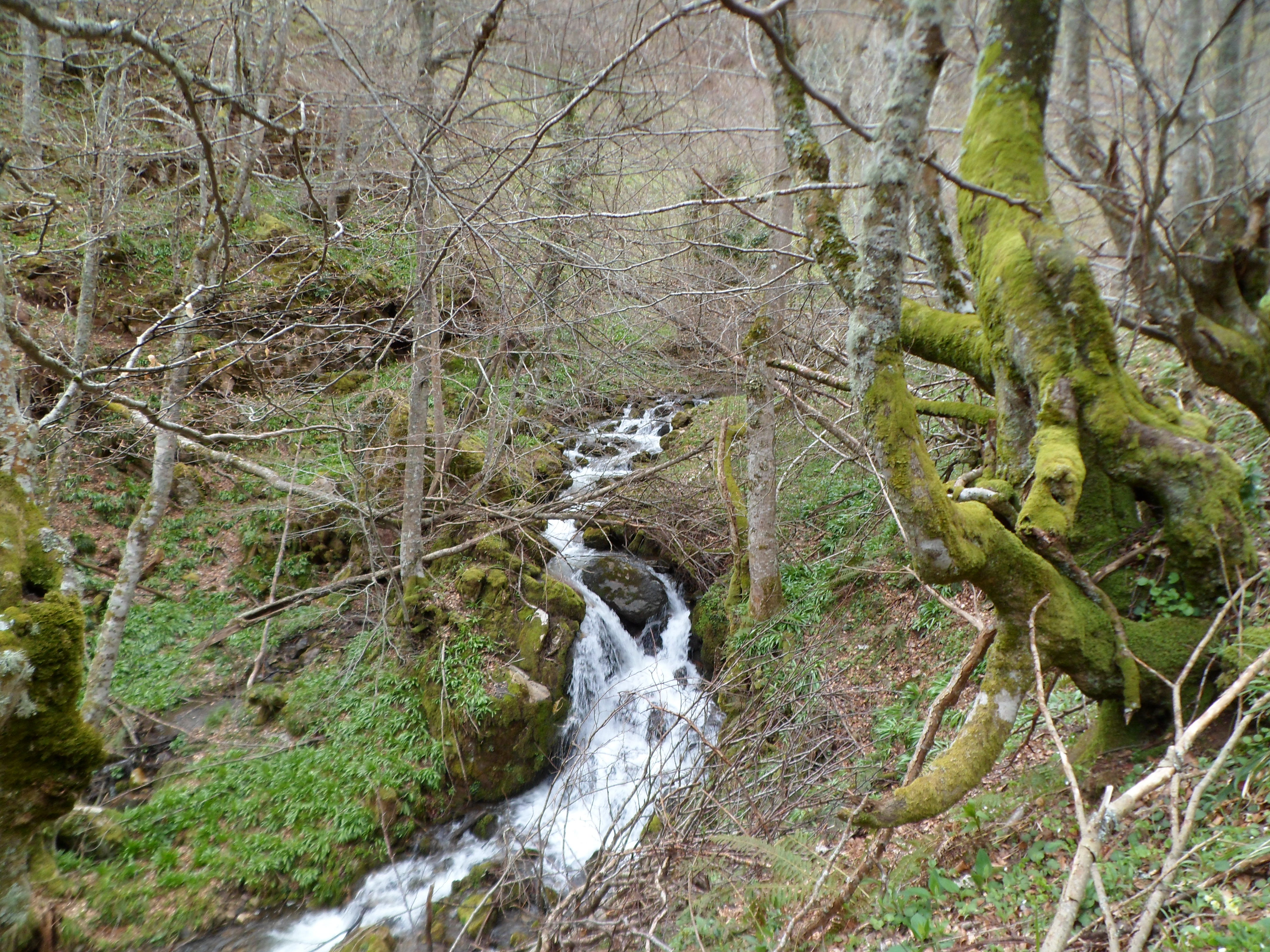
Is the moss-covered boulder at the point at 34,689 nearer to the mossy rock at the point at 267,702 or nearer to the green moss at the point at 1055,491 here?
the mossy rock at the point at 267,702

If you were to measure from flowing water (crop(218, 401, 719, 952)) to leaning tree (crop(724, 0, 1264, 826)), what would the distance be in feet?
6.80

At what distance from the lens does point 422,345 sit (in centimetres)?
623

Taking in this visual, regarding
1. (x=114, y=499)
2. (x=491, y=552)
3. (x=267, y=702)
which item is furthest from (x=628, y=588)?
(x=114, y=499)

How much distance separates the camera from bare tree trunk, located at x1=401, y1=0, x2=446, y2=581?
15.3ft

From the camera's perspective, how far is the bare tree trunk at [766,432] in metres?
6.37

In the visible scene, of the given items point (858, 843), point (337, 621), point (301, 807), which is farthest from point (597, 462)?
point (858, 843)

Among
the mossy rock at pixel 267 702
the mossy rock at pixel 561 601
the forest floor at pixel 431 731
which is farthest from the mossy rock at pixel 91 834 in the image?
the mossy rock at pixel 561 601

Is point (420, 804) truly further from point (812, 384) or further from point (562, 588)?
point (812, 384)

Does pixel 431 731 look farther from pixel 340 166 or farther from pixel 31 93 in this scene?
pixel 31 93

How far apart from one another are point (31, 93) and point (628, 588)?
33.2ft

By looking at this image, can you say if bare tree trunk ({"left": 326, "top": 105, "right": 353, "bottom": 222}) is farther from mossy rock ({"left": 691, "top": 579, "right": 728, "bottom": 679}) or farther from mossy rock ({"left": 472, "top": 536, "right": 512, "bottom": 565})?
mossy rock ({"left": 691, "top": 579, "right": 728, "bottom": 679})

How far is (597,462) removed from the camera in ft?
40.3

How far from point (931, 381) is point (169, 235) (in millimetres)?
10136

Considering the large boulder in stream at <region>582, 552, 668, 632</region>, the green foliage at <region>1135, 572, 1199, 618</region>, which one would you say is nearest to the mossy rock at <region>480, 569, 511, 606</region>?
the large boulder in stream at <region>582, 552, 668, 632</region>
